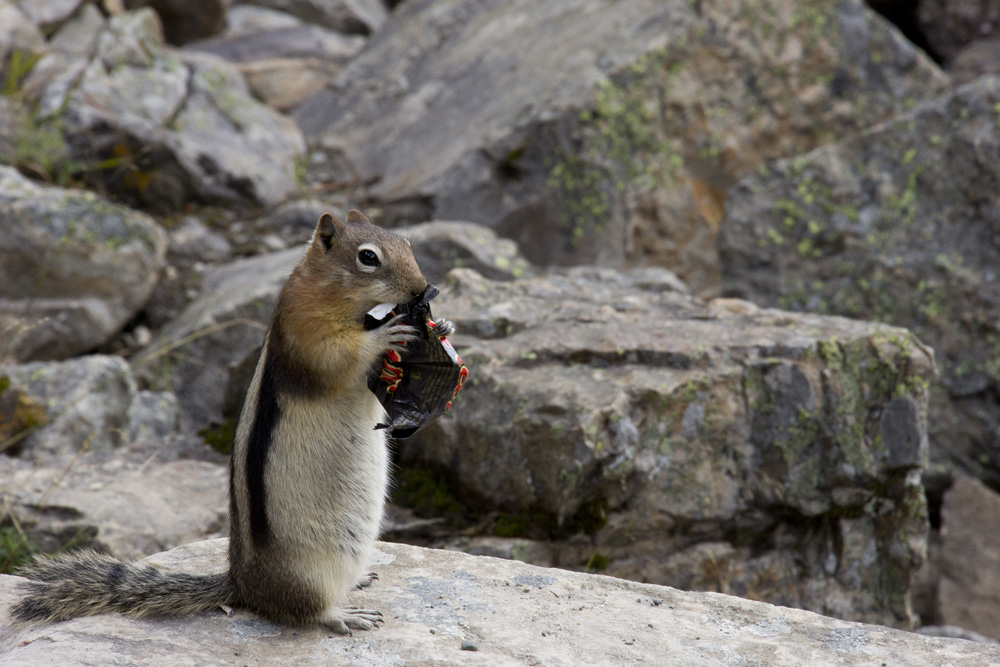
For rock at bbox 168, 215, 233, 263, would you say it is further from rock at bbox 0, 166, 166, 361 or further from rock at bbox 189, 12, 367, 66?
rock at bbox 189, 12, 367, 66

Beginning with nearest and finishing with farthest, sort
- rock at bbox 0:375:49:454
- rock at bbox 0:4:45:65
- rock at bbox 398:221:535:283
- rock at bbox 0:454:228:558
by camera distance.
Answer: rock at bbox 0:454:228:558 → rock at bbox 0:375:49:454 → rock at bbox 398:221:535:283 → rock at bbox 0:4:45:65

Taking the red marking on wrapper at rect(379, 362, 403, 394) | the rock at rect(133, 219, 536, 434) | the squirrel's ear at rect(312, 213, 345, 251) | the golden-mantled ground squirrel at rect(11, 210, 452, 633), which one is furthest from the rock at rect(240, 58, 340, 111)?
the red marking on wrapper at rect(379, 362, 403, 394)

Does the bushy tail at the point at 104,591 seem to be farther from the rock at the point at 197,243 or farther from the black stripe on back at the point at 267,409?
the rock at the point at 197,243

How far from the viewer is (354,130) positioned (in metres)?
9.87

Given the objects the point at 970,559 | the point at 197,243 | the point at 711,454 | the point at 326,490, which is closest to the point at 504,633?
the point at 326,490

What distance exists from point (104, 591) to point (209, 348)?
3.46m

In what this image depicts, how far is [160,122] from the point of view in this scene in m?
8.61

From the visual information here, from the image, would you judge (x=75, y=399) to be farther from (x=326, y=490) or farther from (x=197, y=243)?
(x=326, y=490)

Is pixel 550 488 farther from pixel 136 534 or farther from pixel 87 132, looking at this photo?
pixel 87 132

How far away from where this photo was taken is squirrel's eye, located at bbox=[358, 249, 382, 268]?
358 centimetres

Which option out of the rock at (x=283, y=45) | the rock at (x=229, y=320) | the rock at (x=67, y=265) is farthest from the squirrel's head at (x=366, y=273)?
the rock at (x=283, y=45)

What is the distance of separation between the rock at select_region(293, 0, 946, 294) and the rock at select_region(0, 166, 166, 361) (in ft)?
7.32

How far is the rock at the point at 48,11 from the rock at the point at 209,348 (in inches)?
230

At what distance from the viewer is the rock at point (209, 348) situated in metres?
6.55
